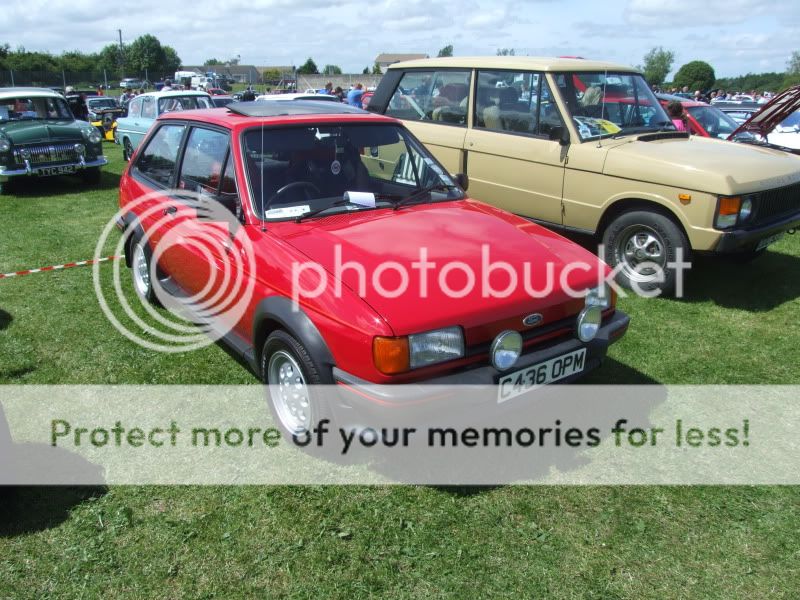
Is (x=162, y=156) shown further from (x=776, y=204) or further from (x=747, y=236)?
(x=776, y=204)

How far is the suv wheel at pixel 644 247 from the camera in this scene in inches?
214

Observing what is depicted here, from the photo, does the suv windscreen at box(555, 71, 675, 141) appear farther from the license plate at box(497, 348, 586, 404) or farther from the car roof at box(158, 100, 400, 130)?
the license plate at box(497, 348, 586, 404)

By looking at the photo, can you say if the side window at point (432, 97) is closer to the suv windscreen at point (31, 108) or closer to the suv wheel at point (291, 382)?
the suv wheel at point (291, 382)

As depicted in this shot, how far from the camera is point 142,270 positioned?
5.45 metres

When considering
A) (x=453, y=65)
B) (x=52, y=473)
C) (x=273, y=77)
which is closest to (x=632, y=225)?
(x=453, y=65)

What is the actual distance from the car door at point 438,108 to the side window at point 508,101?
0.65ft

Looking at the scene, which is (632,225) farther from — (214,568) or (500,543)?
(214,568)

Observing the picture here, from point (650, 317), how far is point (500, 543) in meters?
3.22

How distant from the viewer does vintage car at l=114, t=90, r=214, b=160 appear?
13312mm

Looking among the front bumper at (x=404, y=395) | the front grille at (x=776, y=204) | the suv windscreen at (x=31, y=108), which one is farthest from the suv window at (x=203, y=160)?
the suv windscreen at (x=31, y=108)

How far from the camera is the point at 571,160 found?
5.95 metres

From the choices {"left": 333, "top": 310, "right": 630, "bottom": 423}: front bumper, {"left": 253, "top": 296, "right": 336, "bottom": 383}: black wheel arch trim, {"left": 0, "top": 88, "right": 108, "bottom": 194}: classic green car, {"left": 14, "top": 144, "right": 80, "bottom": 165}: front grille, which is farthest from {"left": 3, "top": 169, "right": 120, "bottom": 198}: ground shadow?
{"left": 333, "top": 310, "right": 630, "bottom": 423}: front bumper

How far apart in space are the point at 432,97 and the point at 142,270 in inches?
154

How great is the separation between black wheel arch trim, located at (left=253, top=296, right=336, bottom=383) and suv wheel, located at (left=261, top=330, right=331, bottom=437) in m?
0.05
